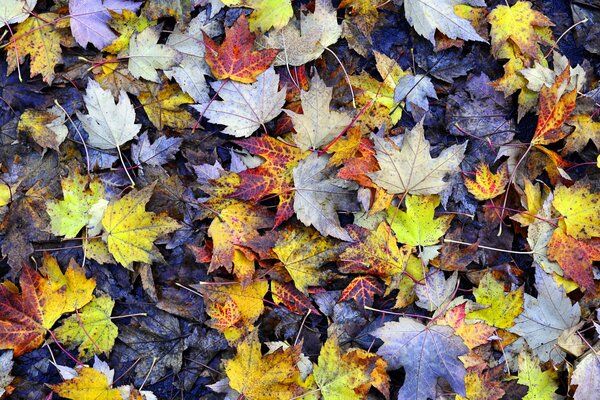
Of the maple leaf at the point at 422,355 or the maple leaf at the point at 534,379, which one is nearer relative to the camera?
the maple leaf at the point at 422,355

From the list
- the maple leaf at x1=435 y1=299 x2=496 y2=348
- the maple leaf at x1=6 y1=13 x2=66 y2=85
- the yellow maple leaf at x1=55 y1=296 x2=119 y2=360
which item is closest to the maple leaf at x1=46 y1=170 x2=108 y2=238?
the yellow maple leaf at x1=55 y1=296 x2=119 y2=360

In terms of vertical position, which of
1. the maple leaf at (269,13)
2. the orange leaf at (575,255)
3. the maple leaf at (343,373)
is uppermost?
the maple leaf at (269,13)

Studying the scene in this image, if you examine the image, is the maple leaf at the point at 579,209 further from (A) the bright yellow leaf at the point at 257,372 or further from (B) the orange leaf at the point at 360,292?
(A) the bright yellow leaf at the point at 257,372

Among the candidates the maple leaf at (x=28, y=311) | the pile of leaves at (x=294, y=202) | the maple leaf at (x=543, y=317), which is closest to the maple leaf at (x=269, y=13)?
the pile of leaves at (x=294, y=202)

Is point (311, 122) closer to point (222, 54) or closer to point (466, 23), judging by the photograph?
point (222, 54)

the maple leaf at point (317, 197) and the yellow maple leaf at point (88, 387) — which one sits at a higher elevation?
the maple leaf at point (317, 197)

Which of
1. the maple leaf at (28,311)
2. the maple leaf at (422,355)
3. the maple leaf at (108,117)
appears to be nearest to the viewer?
the maple leaf at (422,355)

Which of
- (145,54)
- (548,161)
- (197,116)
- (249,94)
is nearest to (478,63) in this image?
(548,161)
